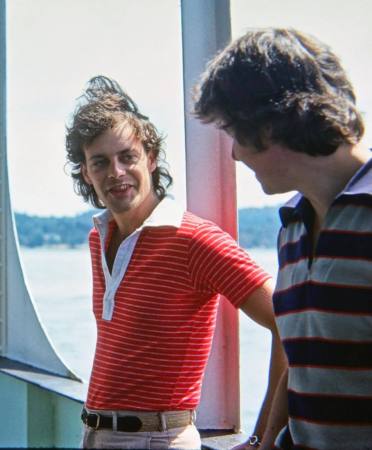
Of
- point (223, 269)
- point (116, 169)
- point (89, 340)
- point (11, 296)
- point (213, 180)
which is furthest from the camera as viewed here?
point (89, 340)

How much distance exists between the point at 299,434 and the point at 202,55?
50.9 inches

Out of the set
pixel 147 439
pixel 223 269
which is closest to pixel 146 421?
pixel 147 439

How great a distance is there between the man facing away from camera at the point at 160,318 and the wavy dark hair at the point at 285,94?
1.81ft

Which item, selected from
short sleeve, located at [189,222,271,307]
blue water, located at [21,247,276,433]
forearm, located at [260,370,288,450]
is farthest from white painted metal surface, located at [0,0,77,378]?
forearm, located at [260,370,288,450]

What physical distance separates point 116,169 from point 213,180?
353mm

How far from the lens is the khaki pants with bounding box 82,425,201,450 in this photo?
1.93 meters

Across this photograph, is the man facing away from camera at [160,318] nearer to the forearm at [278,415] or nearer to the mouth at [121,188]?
the mouth at [121,188]

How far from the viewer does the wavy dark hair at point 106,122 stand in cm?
222

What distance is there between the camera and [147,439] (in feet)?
6.32

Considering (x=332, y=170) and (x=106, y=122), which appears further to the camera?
(x=106, y=122)

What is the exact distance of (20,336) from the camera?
386cm

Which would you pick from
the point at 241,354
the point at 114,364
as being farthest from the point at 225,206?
the point at 114,364

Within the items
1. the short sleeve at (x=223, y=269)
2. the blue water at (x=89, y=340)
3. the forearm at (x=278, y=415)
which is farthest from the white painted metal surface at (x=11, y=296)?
the forearm at (x=278, y=415)

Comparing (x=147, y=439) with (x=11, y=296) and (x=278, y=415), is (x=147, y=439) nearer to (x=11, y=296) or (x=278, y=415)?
(x=278, y=415)
